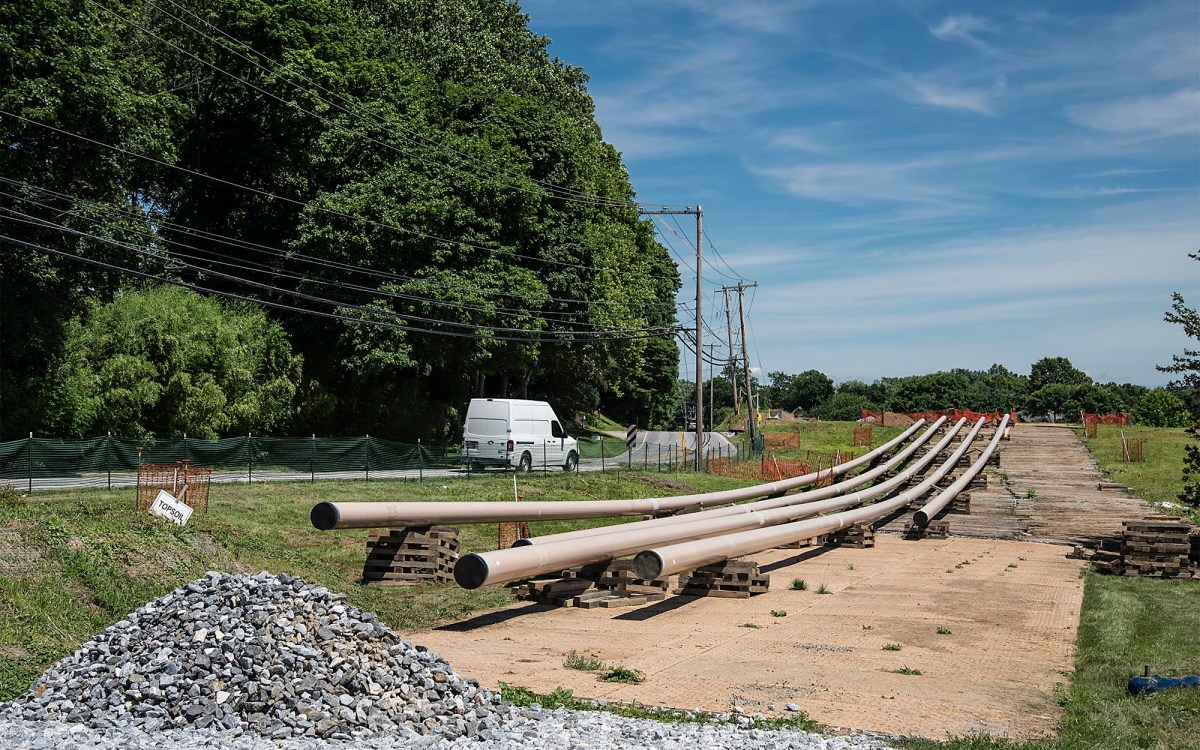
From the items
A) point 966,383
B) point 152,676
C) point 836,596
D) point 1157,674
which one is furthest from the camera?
point 966,383

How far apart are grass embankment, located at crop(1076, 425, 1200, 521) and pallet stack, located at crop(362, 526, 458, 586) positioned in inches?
1019

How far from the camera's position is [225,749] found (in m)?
7.92

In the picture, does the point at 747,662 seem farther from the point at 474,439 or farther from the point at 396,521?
the point at 474,439

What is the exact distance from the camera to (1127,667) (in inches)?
457

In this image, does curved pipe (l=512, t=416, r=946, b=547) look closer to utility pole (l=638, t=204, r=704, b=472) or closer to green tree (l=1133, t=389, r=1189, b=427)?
utility pole (l=638, t=204, r=704, b=472)

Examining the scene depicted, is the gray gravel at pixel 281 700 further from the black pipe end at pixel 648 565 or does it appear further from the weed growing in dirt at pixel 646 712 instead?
Result: the black pipe end at pixel 648 565

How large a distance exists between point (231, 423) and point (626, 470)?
1515cm

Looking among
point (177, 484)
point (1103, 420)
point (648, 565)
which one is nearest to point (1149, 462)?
point (1103, 420)

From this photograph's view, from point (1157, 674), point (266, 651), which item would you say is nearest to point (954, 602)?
point (1157, 674)

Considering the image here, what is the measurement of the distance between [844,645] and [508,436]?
2585 centimetres

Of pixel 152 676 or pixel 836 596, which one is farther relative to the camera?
pixel 836 596

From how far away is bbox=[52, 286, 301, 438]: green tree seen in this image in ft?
106

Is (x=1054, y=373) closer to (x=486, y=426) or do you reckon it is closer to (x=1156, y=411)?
(x=1156, y=411)

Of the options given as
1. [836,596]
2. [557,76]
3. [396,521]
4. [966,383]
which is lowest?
[836,596]
